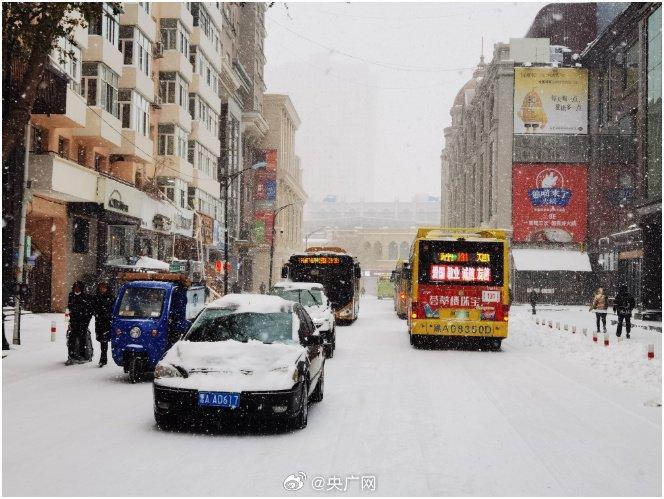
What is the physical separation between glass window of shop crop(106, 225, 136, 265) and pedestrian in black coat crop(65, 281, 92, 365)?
21.0 m

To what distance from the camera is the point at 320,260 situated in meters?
31.7

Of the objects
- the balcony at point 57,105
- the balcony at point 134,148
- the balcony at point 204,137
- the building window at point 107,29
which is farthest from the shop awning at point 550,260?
the balcony at point 57,105

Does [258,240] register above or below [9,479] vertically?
above

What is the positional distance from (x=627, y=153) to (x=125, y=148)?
37862 millimetres

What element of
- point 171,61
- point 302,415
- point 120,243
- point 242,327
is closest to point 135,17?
point 171,61

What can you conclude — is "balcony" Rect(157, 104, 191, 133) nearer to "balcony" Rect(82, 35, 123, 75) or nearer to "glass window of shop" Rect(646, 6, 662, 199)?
"balcony" Rect(82, 35, 123, 75)

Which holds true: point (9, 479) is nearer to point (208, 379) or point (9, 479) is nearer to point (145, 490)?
point (145, 490)

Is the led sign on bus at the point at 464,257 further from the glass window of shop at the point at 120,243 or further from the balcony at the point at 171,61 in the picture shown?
the balcony at the point at 171,61

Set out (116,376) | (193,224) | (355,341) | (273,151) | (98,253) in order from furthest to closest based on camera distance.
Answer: (273,151), (193,224), (98,253), (355,341), (116,376)

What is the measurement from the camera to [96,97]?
3195cm

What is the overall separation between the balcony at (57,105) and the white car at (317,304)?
30.9 ft

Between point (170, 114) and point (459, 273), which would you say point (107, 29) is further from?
point (459, 273)

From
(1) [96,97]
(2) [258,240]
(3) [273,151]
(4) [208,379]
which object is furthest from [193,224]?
(4) [208,379]

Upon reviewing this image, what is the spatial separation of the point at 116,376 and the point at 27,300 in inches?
784
